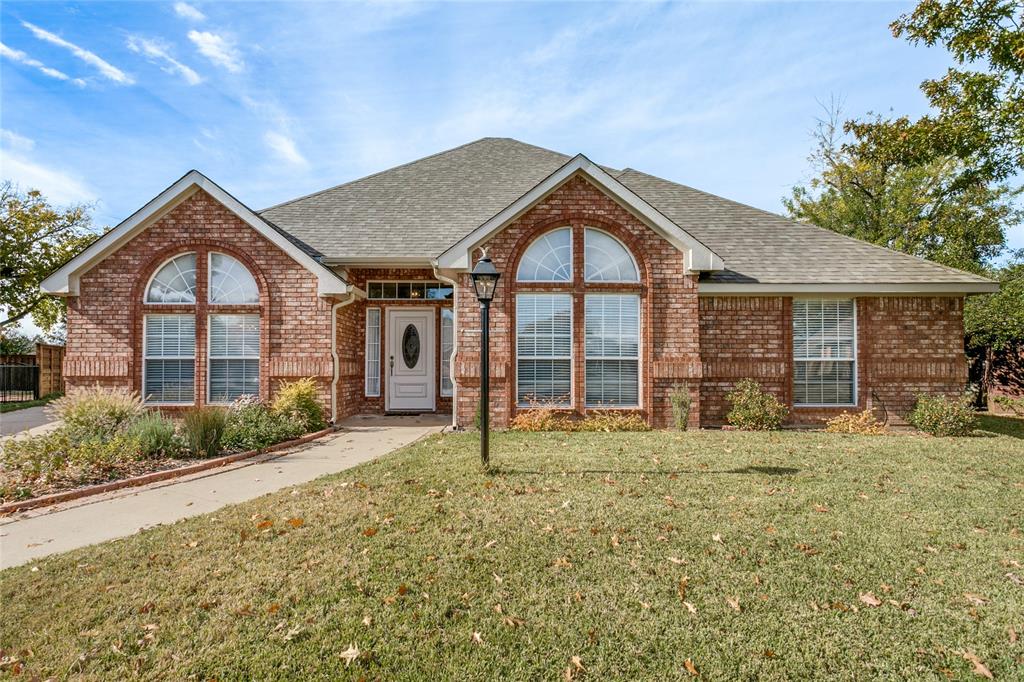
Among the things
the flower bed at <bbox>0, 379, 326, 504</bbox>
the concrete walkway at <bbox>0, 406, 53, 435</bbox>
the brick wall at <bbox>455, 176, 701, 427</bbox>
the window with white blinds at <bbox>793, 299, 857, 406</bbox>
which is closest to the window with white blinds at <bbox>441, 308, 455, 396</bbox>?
the brick wall at <bbox>455, 176, 701, 427</bbox>

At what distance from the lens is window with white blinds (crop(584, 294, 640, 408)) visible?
1040 centimetres

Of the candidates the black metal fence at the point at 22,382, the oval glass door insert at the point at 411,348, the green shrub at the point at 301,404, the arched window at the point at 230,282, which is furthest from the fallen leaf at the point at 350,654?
the black metal fence at the point at 22,382

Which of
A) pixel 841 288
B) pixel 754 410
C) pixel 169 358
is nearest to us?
pixel 754 410

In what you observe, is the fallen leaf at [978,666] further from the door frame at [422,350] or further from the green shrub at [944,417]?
the door frame at [422,350]

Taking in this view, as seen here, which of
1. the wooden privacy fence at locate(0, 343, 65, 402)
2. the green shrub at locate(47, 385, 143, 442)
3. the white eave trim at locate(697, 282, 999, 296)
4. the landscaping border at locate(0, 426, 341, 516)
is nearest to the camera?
the landscaping border at locate(0, 426, 341, 516)

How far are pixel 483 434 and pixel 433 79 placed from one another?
706 cm

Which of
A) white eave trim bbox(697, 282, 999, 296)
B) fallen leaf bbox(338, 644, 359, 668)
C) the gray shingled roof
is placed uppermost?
the gray shingled roof

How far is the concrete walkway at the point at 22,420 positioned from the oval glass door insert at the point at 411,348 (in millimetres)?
7166

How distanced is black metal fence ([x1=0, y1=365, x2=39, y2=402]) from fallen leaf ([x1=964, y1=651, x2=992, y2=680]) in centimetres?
2486

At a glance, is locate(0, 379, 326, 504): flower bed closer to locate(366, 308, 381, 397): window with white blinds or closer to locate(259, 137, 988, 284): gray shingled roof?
locate(366, 308, 381, 397): window with white blinds

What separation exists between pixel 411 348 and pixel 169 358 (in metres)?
5.06

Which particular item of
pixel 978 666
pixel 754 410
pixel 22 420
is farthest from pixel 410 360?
pixel 978 666

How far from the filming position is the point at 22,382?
62.0ft

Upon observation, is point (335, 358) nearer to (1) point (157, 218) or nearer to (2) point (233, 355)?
(2) point (233, 355)
